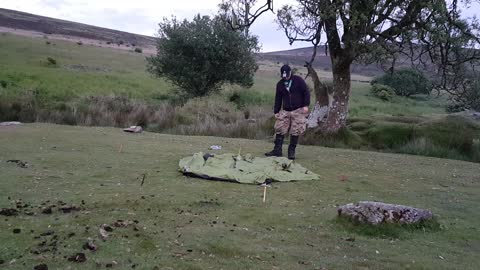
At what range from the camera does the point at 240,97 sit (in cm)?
2667

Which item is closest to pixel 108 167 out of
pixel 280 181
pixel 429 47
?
pixel 280 181

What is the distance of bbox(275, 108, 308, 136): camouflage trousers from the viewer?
32.9 ft

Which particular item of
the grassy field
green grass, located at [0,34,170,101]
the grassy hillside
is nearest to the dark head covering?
the grassy hillside

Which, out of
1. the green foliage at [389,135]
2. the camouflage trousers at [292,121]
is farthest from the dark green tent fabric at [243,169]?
the green foliage at [389,135]

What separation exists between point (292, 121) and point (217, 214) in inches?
187

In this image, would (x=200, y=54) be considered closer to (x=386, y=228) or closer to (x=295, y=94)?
(x=295, y=94)

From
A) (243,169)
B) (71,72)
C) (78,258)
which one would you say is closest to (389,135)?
(243,169)

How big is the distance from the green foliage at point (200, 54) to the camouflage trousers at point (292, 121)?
16277mm

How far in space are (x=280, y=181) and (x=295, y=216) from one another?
2098mm

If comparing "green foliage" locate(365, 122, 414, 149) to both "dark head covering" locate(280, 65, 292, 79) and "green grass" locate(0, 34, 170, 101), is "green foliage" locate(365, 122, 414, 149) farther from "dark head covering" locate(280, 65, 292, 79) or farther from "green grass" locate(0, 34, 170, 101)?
"green grass" locate(0, 34, 170, 101)

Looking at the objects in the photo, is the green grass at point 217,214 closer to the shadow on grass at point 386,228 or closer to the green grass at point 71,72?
the shadow on grass at point 386,228

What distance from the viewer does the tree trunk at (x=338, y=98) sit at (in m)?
13.1

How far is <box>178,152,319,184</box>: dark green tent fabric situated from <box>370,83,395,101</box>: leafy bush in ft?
120

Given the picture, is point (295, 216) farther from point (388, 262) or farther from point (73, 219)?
point (73, 219)
